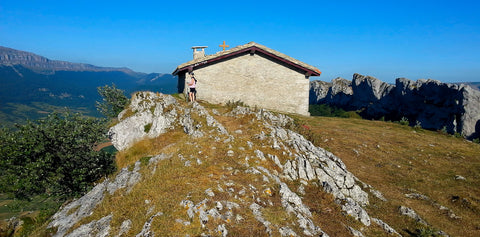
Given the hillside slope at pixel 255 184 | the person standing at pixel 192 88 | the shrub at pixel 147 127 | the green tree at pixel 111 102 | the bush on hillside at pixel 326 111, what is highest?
the person standing at pixel 192 88

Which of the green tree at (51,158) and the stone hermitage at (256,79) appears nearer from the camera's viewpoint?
the green tree at (51,158)

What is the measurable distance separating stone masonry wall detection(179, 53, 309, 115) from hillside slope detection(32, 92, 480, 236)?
20.0 ft

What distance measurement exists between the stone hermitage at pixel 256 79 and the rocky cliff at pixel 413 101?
46.5 m

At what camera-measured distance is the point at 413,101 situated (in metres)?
96.8

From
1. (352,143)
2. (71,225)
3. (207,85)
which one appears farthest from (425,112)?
(71,225)

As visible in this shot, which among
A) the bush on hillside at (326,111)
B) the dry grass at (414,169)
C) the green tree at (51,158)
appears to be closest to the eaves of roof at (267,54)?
the dry grass at (414,169)

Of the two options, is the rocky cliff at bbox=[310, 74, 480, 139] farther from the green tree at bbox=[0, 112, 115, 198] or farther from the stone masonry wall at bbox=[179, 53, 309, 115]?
the green tree at bbox=[0, 112, 115, 198]

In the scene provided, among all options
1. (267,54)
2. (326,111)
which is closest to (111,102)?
(267,54)

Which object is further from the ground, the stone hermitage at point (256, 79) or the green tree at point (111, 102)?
the stone hermitage at point (256, 79)

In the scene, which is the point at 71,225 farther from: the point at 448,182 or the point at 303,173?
the point at 448,182

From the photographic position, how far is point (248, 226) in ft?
29.2

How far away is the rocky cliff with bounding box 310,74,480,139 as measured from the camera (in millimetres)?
71125

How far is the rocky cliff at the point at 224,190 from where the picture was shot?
29.9 feet

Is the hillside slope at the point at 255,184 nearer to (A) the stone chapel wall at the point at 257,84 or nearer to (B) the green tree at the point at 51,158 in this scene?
(B) the green tree at the point at 51,158
